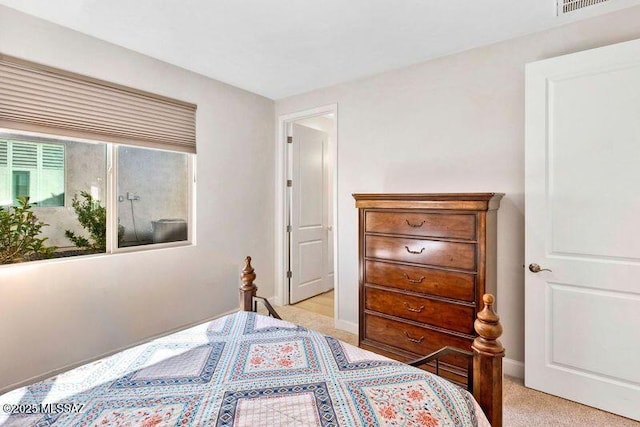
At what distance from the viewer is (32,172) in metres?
2.27

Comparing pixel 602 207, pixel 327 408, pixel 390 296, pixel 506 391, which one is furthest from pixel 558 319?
pixel 327 408

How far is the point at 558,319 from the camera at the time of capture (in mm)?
2129

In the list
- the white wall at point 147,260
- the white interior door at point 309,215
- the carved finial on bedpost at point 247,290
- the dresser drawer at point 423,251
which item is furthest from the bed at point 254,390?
the white interior door at point 309,215

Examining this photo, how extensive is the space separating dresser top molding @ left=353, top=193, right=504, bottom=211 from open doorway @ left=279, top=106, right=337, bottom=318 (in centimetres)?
111

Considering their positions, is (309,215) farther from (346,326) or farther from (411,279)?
(411,279)

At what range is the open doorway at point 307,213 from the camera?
3.98 metres

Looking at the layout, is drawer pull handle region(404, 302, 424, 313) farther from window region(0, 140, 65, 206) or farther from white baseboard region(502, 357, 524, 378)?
window region(0, 140, 65, 206)

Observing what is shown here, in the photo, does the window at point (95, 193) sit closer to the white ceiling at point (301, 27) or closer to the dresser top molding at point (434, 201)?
the white ceiling at point (301, 27)

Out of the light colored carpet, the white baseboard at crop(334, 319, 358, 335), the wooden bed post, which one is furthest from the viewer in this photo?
the white baseboard at crop(334, 319, 358, 335)

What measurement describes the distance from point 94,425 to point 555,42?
10.5 ft

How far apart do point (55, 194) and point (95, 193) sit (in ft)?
0.82

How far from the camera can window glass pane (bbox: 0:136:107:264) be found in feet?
7.14

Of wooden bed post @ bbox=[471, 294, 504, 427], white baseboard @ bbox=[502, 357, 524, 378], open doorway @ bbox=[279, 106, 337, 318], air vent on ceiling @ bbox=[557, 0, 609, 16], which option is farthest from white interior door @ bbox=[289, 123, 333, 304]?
wooden bed post @ bbox=[471, 294, 504, 427]

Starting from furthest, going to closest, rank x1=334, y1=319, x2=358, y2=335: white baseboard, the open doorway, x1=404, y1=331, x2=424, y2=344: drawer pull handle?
the open doorway → x1=334, y1=319, x2=358, y2=335: white baseboard → x1=404, y1=331, x2=424, y2=344: drawer pull handle
